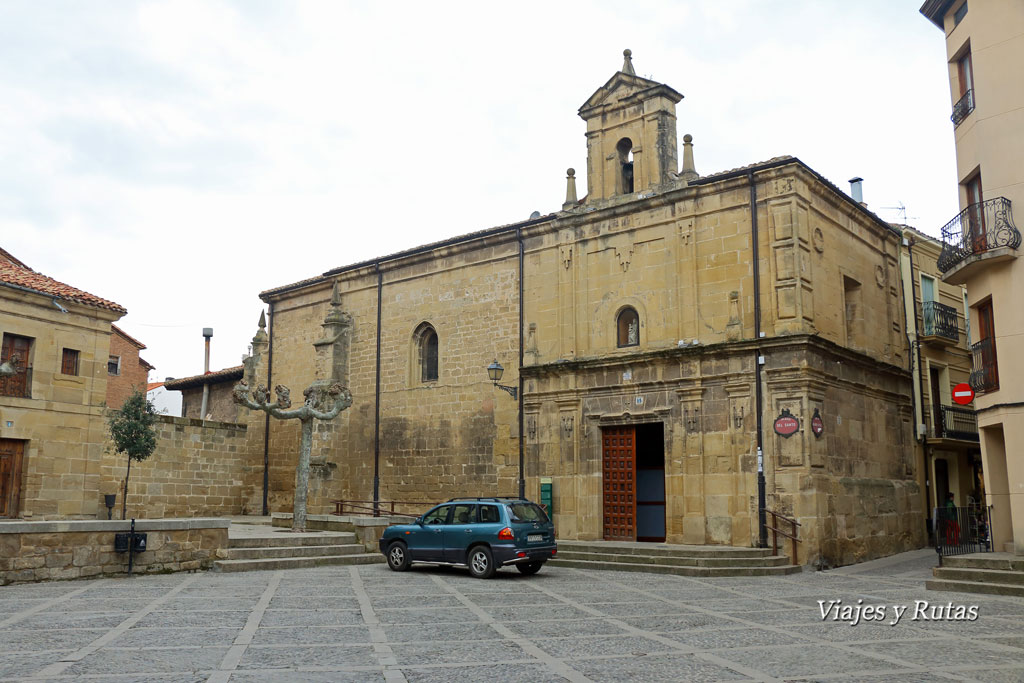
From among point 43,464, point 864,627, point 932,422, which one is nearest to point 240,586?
point 864,627

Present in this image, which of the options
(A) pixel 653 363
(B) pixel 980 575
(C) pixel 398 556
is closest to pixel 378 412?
(C) pixel 398 556

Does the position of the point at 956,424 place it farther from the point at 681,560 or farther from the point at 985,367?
the point at 681,560

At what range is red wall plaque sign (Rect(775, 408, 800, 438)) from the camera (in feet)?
59.6

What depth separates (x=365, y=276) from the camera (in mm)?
27562

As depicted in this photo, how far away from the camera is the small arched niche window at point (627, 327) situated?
21562 millimetres

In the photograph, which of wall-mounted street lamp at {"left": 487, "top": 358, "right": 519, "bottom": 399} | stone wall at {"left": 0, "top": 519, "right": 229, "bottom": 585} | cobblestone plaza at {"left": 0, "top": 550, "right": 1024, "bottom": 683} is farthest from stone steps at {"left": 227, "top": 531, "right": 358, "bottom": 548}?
wall-mounted street lamp at {"left": 487, "top": 358, "right": 519, "bottom": 399}

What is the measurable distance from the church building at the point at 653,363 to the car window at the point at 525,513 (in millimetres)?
4342

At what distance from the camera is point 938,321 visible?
2452 centimetres

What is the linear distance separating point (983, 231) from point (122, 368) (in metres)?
37.9

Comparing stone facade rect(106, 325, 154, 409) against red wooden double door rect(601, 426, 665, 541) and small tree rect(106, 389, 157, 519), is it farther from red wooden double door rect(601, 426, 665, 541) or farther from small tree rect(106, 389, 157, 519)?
red wooden double door rect(601, 426, 665, 541)

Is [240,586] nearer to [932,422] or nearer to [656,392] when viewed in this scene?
[656,392]

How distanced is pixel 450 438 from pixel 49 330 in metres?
11.0

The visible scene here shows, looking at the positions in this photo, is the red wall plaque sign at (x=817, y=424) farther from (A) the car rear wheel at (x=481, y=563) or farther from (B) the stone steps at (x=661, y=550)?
(A) the car rear wheel at (x=481, y=563)

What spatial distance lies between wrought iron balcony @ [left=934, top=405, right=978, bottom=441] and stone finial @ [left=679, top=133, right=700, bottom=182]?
33.1ft
